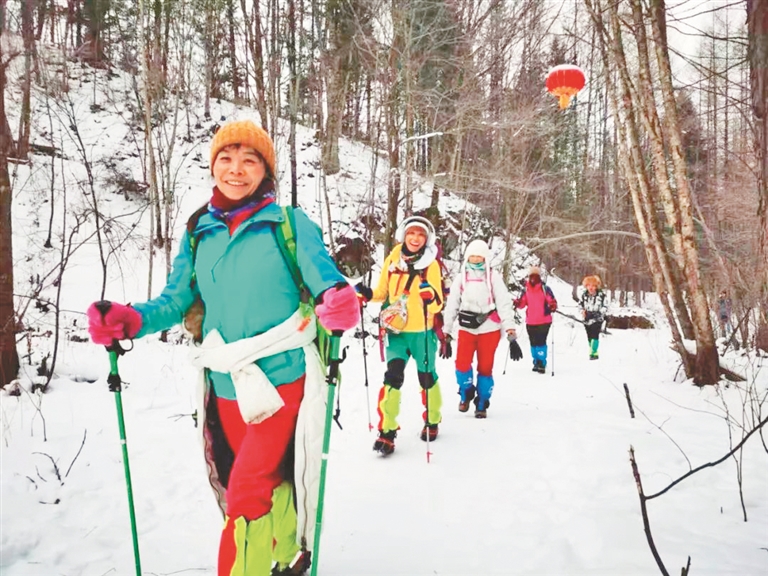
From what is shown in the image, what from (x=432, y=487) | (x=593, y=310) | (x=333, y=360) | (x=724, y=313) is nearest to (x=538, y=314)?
(x=593, y=310)

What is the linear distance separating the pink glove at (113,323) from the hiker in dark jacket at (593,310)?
33.6 ft

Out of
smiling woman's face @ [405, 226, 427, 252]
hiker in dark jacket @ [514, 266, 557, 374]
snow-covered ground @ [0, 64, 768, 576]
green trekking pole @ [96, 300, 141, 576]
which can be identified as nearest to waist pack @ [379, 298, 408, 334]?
smiling woman's face @ [405, 226, 427, 252]

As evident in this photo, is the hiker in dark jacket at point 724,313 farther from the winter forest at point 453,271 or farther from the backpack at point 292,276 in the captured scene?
the backpack at point 292,276

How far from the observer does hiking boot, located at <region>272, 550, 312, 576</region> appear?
2.43m

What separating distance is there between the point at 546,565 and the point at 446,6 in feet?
50.2

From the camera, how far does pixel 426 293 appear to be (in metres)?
4.59

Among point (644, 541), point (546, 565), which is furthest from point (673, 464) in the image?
point (546, 565)

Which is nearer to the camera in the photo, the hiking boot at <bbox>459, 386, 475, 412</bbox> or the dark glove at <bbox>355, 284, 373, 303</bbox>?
the dark glove at <bbox>355, 284, 373, 303</bbox>

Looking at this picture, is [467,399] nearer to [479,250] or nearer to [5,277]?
[479,250]

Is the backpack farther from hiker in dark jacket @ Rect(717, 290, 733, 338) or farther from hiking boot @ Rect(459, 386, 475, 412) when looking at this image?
hiker in dark jacket @ Rect(717, 290, 733, 338)

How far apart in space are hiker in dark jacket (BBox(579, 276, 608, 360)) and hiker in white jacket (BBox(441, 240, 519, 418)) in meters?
5.82

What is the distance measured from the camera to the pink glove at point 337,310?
6.69 feet

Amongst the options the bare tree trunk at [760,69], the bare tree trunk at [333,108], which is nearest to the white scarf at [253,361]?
the bare tree trunk at [760,69]

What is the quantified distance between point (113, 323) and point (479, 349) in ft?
13.9
